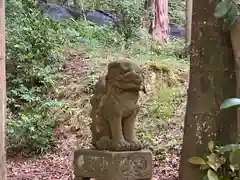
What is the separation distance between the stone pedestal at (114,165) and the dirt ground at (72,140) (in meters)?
1.71

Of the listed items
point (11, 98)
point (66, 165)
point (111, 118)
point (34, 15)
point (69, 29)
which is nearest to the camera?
point (111, 118)

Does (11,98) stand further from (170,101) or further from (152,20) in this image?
(152,20)

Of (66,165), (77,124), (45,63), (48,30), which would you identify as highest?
(48,30)

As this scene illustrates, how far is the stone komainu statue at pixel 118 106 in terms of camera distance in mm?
3475

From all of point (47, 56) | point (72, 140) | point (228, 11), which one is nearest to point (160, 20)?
point (47, 56)

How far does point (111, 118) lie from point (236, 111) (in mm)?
912

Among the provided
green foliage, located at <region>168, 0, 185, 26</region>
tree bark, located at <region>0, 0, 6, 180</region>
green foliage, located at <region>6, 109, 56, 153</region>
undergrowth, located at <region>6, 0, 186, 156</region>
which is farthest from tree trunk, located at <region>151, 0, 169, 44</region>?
tree bark, located at <region>0, 0, 6, 180</region>

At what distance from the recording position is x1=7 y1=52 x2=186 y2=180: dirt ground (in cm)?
567

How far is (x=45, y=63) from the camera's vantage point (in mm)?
8219

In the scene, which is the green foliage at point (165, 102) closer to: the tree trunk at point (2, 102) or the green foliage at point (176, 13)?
A: the tree trunk at point (2, 102)

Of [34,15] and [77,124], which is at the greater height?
[34,15]

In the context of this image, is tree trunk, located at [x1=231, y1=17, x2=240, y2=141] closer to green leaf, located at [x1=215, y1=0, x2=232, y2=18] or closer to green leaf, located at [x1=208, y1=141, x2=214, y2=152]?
green leaf, located at [x1=208, y1=141, x2=214, y2=152]

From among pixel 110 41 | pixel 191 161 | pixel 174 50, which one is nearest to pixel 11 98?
pixel 110 41

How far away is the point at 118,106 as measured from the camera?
3.51 m
